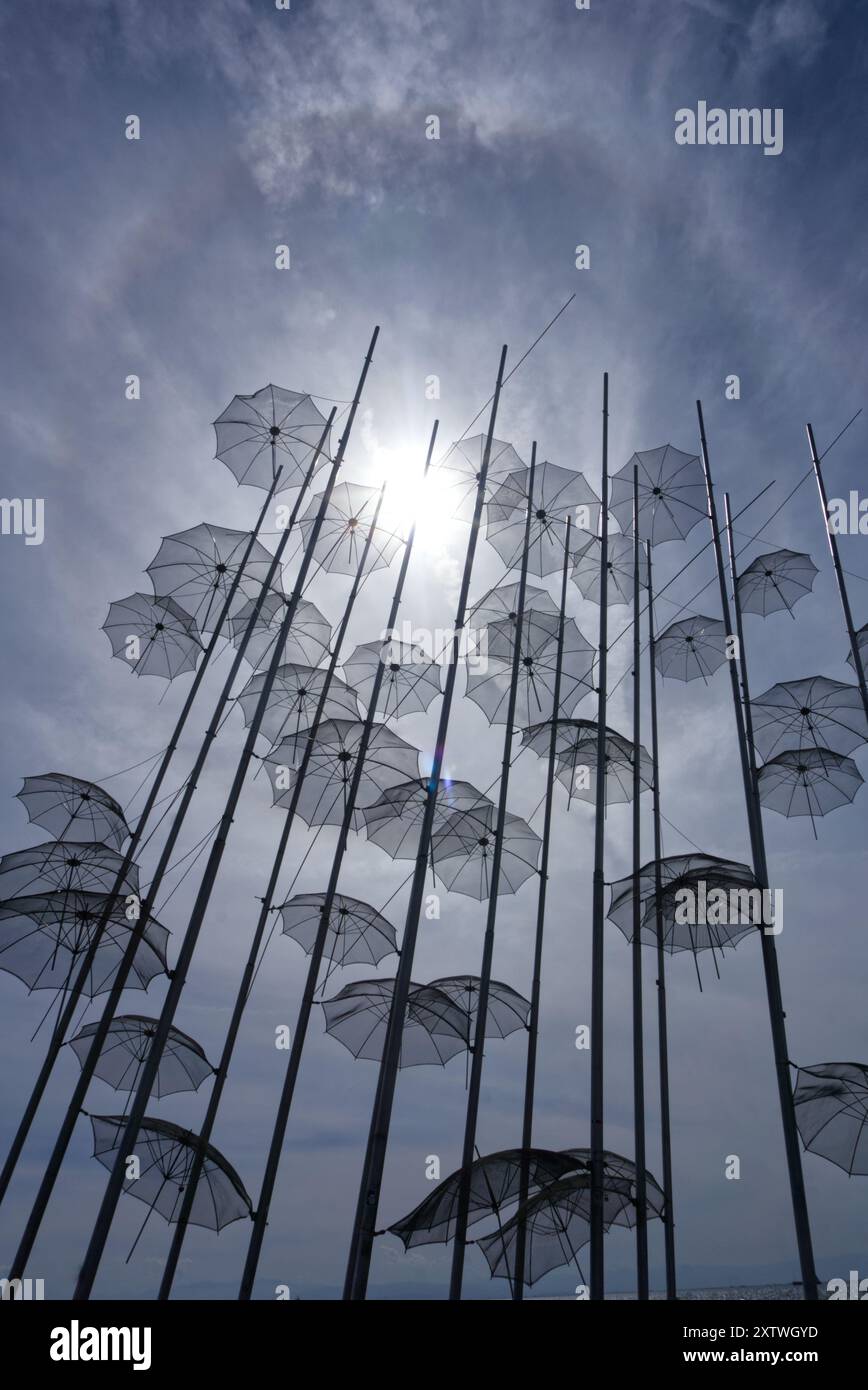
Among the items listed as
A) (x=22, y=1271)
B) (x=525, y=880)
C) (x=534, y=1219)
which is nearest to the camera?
(x=22, y=1271)

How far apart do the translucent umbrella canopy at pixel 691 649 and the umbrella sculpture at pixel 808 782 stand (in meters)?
3.63

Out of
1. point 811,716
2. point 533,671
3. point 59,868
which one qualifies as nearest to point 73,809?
Result: point 59,868

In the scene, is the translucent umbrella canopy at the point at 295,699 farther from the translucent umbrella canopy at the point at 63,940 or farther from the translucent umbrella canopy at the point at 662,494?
the translucent umbrella canopy at the point at 662,494

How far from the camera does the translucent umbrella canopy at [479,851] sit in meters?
18.4

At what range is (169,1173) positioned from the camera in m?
18.3

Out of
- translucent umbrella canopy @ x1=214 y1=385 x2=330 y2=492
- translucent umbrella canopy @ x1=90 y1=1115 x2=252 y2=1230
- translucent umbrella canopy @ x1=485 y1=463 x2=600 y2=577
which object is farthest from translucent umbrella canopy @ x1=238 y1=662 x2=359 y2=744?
translucent umbrella canopy @ x1=90 y1=1115 x2=252 y2=1230

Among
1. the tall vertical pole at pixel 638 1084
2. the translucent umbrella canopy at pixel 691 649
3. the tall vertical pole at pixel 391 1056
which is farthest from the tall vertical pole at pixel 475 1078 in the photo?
the translucent umbrella canopy at pixel 691 649

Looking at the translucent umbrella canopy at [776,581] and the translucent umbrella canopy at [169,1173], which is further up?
the translucent umbrella canopy at [776,581]

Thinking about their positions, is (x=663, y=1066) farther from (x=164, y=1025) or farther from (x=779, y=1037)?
(x=164, y=1025)

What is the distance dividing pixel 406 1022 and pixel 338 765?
236 inches

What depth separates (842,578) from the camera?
18.2 meters
